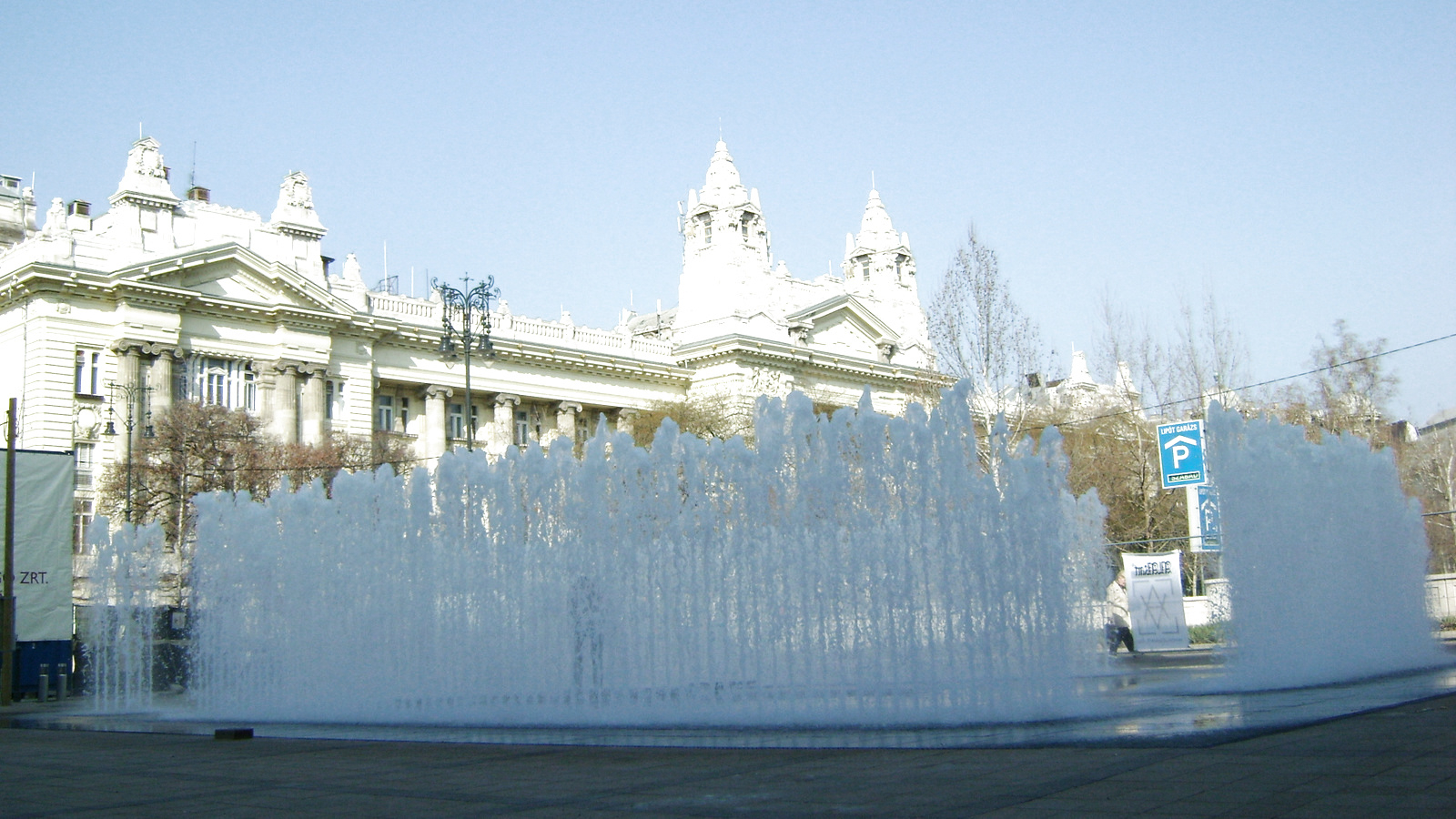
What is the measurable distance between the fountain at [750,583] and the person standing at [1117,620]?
5.04m

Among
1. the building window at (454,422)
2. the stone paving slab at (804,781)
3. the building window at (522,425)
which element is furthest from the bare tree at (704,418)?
the stone paving slab at (804,781)

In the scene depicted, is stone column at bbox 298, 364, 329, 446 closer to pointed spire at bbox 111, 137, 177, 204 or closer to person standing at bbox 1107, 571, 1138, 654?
pointed spire at bbox 111, 137, 177, 204

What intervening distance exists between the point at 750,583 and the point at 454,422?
4329 centimetres

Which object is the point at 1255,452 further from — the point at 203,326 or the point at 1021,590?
the point at 203,326

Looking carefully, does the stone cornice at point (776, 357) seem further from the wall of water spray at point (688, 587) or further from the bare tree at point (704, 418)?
the wall of water spray at point (688, 587)

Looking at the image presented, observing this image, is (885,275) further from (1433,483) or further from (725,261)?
(1433,483)

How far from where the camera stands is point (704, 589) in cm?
1413

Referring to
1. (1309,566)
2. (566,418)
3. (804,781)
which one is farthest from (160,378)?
(804,781)

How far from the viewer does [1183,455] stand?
27.3m

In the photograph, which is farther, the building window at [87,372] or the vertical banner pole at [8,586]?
the building window at [87,372]

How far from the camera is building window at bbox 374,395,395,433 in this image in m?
52.4

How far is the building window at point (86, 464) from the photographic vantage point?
4088 centimetres

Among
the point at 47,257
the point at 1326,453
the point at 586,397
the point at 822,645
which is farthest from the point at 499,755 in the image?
the point at 586,397

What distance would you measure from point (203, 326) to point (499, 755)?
124ft
